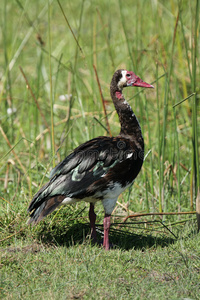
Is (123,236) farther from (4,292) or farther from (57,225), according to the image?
(4,292)

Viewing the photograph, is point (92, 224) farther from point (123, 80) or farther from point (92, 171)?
point (123, 80)

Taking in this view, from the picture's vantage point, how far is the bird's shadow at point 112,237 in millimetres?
4316

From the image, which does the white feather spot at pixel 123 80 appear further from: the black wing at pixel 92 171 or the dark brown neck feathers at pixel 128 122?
the black wing at pixel 92 171

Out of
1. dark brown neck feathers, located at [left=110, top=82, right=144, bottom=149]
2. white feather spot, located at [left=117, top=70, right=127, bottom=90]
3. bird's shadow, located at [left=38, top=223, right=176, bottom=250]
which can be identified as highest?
white feather spot, located at [left=117, top=70, right=127, bottom=90]

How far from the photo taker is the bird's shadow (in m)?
4.32

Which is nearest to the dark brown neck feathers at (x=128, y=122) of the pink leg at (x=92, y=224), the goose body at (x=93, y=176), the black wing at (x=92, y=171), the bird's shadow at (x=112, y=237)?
the goose body at (x=93, y=176)

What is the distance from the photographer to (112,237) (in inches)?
182

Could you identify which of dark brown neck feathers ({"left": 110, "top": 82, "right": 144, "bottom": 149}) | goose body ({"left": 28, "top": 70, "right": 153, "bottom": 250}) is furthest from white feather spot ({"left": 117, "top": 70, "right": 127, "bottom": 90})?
goose body ({"left": 28, "top": 70, "right": 153, "bottom": 250})

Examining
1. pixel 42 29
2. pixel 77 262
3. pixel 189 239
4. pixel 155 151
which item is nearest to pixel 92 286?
pixel 77 262

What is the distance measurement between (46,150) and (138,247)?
283cm

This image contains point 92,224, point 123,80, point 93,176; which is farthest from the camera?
point 123,80

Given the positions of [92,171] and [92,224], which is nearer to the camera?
[92,171]

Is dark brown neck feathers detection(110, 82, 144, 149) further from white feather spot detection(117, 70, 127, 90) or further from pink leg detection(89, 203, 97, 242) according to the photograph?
pink leg detection(89, 203, 97, 242)

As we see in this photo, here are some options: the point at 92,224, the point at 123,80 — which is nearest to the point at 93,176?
the point at 92,224
